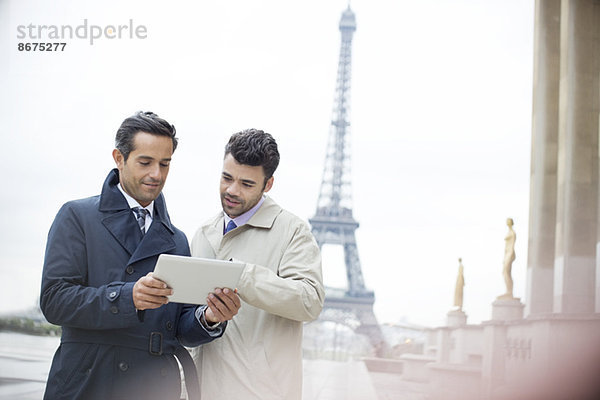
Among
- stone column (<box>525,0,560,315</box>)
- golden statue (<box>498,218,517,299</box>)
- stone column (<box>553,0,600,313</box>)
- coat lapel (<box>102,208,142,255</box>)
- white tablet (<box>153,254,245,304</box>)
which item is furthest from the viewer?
stone column (<box>525,0,560,315</box>)

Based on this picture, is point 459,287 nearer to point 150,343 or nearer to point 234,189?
point 234,189

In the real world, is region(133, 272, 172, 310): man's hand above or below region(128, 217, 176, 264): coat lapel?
below

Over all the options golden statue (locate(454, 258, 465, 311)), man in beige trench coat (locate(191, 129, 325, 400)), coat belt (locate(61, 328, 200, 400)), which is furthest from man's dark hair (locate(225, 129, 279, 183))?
golden statue (locate(454, 258, 465, 311))

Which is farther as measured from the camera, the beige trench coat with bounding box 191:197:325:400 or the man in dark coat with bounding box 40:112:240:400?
the beige trench coat with bounding box 191:197:325:400

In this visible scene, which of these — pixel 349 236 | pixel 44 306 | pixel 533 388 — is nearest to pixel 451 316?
pixel 533 388

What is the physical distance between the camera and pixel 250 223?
188 cm

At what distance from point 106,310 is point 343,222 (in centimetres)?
1486

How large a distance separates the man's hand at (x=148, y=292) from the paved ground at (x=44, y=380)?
336 cm

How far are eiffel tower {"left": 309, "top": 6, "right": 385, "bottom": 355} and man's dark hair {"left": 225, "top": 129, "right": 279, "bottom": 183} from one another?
43.4 ft

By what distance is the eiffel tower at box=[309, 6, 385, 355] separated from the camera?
15.8m

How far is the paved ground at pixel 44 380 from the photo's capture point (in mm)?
5312

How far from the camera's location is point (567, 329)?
18.9 ft

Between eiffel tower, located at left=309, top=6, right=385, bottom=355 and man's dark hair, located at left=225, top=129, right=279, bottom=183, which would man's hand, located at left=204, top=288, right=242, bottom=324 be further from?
eiffel tower, located at left=309, top=6, right=385, bottom=355

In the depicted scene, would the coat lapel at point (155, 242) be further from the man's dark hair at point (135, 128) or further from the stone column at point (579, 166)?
the stone column at point (579, 166)
